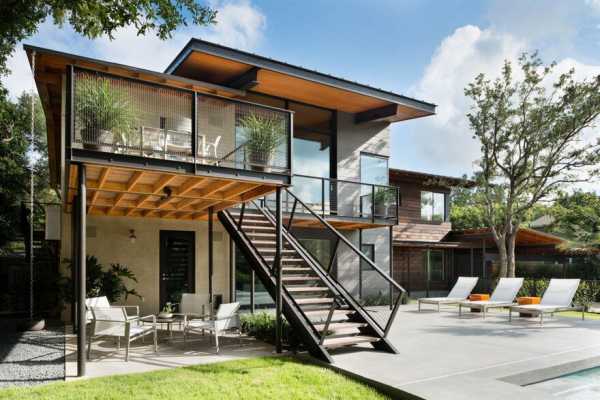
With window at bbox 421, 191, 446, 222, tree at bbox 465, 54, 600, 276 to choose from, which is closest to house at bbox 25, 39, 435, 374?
tree at bbox 465, 54, 600, 276

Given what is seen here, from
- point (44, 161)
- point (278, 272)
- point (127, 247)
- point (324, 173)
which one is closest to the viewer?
point (278, 272)

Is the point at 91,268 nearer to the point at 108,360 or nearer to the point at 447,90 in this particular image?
the point at 108,360

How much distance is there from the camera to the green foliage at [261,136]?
7801 mm

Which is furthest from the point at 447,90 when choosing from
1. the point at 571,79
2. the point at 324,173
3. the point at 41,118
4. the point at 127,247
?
the point at 41,118

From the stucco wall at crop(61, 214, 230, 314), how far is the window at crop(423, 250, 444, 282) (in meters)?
11.9

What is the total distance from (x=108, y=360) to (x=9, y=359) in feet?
5.30

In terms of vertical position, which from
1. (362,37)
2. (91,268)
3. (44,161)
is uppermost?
(362,37)

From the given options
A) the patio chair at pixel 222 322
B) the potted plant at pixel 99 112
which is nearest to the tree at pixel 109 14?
the potted plant at pixel 99 112

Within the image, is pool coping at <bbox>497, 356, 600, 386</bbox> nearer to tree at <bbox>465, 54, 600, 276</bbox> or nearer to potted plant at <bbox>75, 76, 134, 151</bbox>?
potted plant at <bbox>75, 76, 134, 151</bbox>

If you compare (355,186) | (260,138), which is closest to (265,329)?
(260,138)

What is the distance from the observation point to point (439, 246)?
814 inches

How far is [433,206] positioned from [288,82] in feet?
39.6

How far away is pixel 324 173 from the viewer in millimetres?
14828

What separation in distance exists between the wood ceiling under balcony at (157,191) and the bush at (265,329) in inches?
92.2
